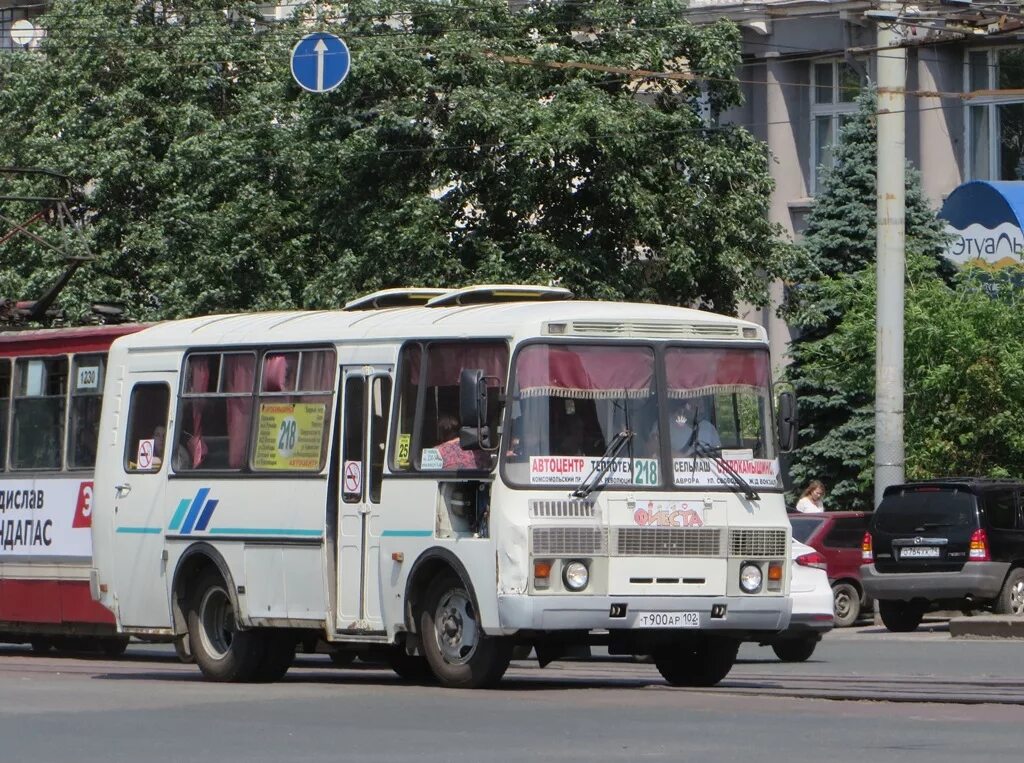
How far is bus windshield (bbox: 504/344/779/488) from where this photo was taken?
580 inches

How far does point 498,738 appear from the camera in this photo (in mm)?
11664

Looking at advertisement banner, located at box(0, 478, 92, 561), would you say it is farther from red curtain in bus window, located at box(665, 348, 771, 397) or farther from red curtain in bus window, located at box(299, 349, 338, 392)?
red curtain in bus window, located at box(665, 348, 771, 397)

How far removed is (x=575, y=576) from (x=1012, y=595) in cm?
1252

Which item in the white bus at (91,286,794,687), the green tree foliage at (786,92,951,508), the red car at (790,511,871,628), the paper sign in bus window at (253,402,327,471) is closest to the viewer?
the white bus at (91,286,794,687)

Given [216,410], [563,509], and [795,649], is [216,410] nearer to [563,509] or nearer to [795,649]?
[563,509]

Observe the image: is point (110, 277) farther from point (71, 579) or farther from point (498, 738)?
point (498, 738)

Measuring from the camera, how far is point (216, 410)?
17.0 meters

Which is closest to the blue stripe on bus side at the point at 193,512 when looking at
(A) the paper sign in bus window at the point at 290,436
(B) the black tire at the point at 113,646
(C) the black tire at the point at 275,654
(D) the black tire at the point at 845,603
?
(A) the paper sign in bus window at the point at 290,436

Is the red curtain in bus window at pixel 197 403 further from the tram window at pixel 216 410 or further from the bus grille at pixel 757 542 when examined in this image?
the bus grille at pixel 757 542

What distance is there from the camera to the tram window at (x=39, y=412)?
21.2 meters

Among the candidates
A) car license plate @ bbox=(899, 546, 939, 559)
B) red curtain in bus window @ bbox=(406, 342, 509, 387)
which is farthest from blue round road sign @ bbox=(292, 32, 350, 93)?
red curtain in bus window @ bbox=(406, 342, 509, 387)

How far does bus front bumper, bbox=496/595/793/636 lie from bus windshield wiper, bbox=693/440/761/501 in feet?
2.30

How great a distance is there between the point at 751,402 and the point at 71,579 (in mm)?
7909

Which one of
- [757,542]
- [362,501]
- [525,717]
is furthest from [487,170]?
[525,717]
